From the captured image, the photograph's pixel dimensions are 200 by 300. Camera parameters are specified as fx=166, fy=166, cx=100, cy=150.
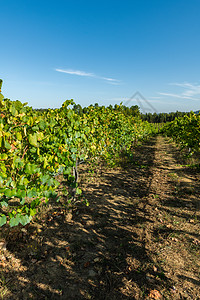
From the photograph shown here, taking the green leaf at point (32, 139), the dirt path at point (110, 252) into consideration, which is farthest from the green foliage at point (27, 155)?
the dirt path at point (110, 252)

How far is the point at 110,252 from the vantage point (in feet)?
11.6

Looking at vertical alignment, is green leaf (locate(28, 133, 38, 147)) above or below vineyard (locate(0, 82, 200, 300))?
above

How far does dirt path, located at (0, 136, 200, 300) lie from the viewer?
2.76 m

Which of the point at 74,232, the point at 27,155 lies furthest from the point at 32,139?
the point at 74,232

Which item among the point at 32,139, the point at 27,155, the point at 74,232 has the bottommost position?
the point at 74,232

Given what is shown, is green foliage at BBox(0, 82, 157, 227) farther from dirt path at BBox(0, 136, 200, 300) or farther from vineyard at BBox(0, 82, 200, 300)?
dirt path at BBox(0, 136, 200, 300)

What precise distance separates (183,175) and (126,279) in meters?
6.75

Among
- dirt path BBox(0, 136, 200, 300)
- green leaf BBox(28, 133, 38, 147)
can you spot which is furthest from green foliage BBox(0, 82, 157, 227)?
dirt path BBox(0, 136, 200, 300)

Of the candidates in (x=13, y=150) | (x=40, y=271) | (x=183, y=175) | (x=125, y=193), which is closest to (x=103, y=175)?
(x=125, y=193)

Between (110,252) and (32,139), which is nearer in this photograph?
(32,139)

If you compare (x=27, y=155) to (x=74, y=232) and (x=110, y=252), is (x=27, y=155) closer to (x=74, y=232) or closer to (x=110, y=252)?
(x=74, y=232)

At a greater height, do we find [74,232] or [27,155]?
[27,155]

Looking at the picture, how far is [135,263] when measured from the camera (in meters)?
3.24

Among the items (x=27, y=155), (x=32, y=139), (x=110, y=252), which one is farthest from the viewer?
(x=110, y=252)
